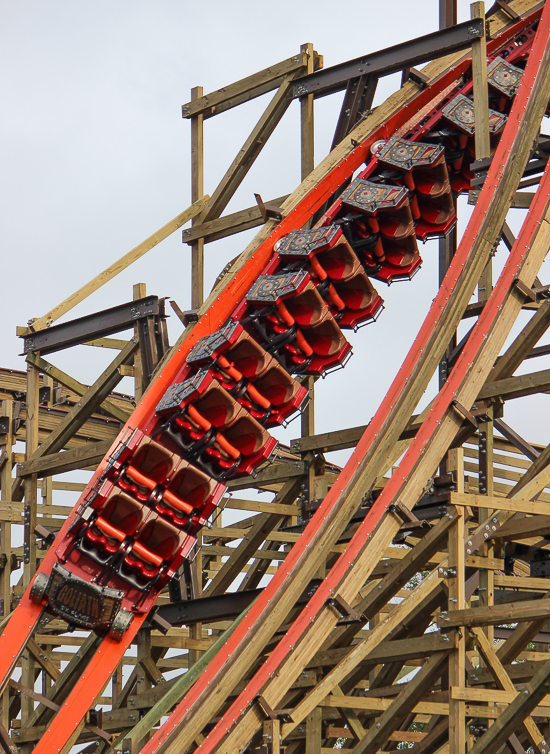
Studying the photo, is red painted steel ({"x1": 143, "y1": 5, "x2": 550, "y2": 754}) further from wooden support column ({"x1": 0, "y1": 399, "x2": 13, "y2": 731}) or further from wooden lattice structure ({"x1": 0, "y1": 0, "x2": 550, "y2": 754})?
wooden support column ({"x1": 0, "y1": 399, "x2": 13, "y2": 731})

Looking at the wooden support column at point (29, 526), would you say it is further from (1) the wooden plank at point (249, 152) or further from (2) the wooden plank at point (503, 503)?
(2) the wooden plank at point (503, 503)

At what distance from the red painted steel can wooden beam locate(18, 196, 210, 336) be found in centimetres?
382

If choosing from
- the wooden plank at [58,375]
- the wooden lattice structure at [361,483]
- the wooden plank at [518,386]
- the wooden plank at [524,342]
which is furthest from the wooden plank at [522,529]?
the wooden plank at [58,375]

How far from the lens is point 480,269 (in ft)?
37.2

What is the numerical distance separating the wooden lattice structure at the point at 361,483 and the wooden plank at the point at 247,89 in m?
0.03

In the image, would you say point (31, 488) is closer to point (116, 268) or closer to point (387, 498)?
point (116, 268)

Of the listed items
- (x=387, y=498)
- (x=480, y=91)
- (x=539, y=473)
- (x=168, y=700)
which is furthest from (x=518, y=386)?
(x=168, y=700)

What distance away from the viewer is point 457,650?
941 cm

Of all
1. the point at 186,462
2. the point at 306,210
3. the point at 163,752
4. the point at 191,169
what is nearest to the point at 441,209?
the point at 306,210

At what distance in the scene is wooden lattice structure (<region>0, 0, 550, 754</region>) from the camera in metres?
9.58

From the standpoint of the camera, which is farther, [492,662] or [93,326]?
[93,326]

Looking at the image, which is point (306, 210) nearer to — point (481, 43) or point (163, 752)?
point (481, 43)

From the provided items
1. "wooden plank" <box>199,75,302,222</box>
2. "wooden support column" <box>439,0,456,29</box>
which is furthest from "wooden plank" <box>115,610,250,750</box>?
"wooden support column" <box>439,0,456,29</box>

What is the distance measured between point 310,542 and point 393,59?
5589mm
